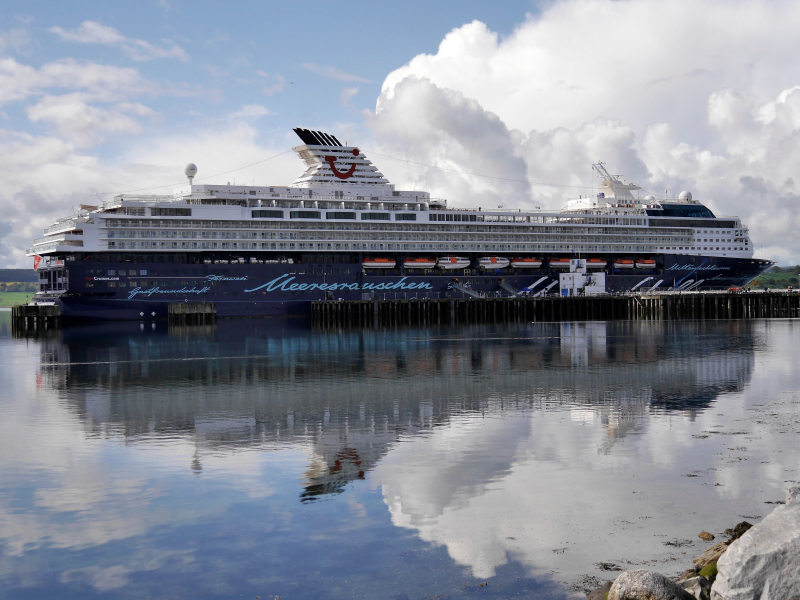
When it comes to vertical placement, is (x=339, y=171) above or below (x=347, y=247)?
above

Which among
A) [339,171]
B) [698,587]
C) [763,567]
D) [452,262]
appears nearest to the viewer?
[763,567]

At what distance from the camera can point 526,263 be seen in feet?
319

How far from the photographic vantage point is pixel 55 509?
46.4 ft

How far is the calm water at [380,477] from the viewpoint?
11180mm

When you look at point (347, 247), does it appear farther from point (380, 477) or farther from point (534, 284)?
point (380, 477)

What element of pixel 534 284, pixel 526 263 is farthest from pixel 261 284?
pixel 534 284

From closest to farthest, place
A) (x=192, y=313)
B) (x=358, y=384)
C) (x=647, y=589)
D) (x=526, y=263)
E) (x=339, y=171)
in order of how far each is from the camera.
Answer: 1. (x=647, y=589)
2. (x=358, y=384)
3. (x=192, y=313)
4. (x=339, y=171)
5. (x=526, y=263)

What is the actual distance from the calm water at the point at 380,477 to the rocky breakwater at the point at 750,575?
1556 mm

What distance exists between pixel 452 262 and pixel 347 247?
1319cm

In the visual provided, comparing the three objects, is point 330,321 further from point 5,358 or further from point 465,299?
point 5,358

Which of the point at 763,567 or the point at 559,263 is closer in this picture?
the point at 763,567

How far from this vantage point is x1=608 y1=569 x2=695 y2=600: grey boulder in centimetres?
871

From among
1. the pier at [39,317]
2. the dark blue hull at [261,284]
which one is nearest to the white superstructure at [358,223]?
the dark blue hull at [261,284]

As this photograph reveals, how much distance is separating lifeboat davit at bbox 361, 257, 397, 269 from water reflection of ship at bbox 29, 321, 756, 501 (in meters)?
34.1
